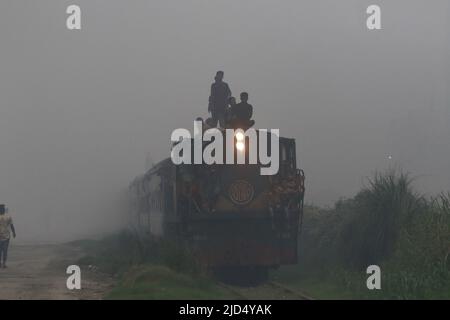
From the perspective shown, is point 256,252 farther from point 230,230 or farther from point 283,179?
point 283,179

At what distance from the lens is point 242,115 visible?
16.3 meters

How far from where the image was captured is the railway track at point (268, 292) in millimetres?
13730

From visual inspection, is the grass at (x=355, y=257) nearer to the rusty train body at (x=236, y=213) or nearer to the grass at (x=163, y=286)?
the grass at (x=163, y=286)

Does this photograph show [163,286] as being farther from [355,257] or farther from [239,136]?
[355,257]

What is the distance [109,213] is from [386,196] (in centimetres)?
3547

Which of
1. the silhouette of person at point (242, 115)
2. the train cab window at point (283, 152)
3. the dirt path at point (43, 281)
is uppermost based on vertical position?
the silhouette of person at point (242, 115)

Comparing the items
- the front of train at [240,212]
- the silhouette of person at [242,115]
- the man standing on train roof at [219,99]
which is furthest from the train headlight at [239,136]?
the man standing on train roof at [219,99]

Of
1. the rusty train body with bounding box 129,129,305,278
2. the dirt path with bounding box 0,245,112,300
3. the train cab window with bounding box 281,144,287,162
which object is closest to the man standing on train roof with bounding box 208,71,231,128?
the train cab window with bounding box 281,144,287,162

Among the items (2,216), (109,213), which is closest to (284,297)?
(2,216)

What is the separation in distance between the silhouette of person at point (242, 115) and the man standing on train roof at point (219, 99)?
0.98 metres

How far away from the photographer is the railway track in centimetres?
1373

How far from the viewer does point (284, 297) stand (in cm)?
1394

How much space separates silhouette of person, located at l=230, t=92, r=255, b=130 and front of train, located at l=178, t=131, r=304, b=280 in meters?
0.23

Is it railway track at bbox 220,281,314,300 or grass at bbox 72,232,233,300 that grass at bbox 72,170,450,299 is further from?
railway track at bbox 220,281,314,300
